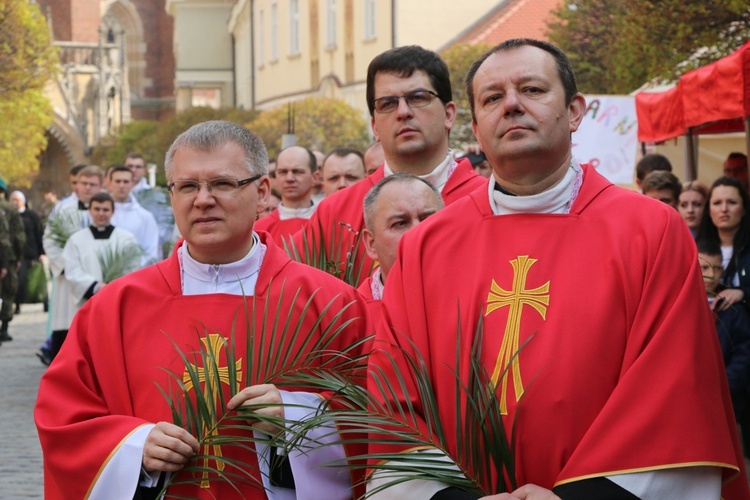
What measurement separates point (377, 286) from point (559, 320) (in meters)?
1.43

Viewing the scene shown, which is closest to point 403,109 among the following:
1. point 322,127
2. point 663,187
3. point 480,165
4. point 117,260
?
point 663,187

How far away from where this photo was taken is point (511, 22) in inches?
1300

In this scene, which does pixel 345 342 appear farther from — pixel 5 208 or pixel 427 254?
pixel 5 208

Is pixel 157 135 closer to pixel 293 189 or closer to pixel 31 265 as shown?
pixel 31 265

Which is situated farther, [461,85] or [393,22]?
[393,22]

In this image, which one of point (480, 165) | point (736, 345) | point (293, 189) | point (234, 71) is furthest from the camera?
point (234, 71)

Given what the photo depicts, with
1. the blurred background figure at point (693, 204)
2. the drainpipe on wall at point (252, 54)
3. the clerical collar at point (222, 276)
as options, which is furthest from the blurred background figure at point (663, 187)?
the drainpipe on wall at point (252, 54)

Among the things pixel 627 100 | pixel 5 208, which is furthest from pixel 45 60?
pixel 627 100

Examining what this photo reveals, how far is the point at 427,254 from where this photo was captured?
157 inches

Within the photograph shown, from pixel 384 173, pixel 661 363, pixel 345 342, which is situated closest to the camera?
pixel 661 363

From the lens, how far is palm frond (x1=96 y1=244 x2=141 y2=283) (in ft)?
40.1

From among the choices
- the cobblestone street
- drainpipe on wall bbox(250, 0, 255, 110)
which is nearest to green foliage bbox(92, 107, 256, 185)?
drainpipe on wall bbox(250, 0, 255, 110)

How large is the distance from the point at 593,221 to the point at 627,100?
10.6 m

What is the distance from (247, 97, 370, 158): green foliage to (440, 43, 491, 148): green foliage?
310 centimetres
